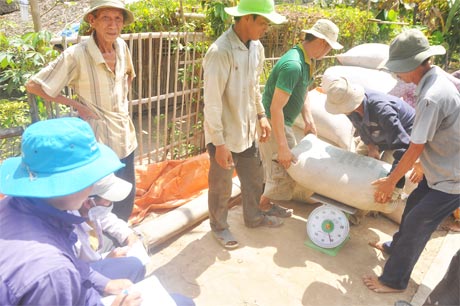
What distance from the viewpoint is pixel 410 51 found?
204cm

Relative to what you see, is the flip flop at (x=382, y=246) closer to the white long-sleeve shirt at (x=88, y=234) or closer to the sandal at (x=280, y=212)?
the sandal at (x=280, y=212)

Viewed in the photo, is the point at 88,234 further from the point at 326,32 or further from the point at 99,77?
the point at 326,32

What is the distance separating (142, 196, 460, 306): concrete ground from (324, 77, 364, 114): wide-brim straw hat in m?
1.17

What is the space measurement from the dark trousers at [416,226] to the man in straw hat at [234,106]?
1129 mm

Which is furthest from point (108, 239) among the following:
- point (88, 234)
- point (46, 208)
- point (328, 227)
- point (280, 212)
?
point (280, 212)

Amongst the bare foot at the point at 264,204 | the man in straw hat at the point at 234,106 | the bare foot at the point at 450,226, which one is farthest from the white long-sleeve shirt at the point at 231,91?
the bare foot at the point at 450,226

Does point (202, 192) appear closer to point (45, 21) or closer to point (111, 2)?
point (111, 2)

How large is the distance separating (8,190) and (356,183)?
2.24 metres

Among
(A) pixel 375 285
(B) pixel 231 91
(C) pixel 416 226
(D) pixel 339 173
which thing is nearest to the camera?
(C) pixel 416 226

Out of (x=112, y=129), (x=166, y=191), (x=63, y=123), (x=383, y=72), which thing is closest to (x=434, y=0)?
(x=383, y=72)

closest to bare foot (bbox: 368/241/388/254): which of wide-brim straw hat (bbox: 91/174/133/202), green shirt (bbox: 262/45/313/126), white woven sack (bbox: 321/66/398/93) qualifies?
green shirt (bbox: 262/45/313/126)

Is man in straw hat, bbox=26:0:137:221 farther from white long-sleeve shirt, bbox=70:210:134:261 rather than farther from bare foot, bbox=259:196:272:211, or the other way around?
bare foot, bbox=259:196:272:211

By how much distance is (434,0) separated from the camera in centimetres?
659

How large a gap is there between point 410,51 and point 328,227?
4.64 ft
